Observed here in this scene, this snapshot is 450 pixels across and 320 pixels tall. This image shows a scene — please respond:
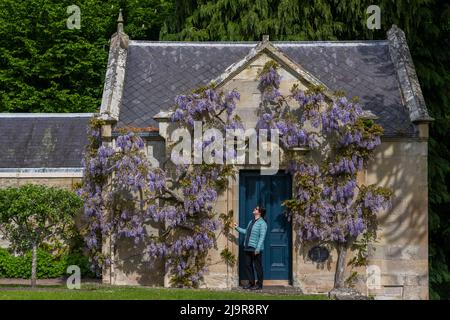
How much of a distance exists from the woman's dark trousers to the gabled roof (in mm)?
4051

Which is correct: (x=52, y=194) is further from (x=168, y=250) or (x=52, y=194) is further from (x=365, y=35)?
(x=365, y=35)

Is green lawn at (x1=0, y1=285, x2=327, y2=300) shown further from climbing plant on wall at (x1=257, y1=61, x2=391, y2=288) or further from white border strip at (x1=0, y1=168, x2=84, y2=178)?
white border strip at (x1=0, y1=168, x2=84, y2=178)

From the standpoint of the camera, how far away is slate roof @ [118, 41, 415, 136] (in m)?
19.0

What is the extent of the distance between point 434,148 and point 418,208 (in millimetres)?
5188

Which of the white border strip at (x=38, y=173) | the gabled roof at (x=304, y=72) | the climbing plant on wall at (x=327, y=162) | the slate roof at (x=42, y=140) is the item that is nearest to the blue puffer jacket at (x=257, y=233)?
the climbing plant on wall at (x=327, y=162)

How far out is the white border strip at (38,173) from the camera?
74.4 feet

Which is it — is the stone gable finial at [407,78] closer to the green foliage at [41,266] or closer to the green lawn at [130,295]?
the green lawn at [130,295]

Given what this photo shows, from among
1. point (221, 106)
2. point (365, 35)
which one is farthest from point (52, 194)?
point (365, 35)

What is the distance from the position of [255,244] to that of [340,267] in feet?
7.76

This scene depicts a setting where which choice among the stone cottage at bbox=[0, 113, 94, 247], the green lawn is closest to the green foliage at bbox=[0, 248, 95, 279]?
the stone cottage at bbox=[0, 113, 94, 247]

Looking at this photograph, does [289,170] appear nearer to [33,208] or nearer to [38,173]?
[33,208]

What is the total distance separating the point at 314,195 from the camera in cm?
1734

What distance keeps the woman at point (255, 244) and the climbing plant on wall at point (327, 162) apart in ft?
4.20

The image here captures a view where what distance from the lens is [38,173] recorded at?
22734 mm
